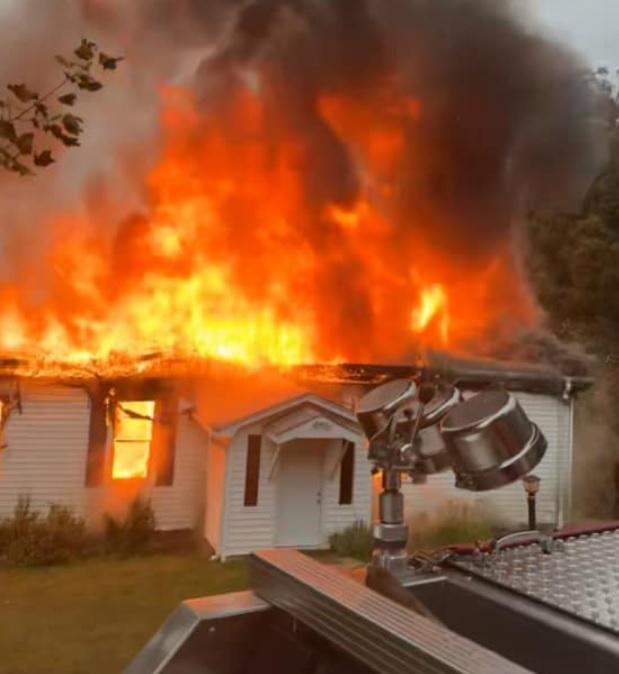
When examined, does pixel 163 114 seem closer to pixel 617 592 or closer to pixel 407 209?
pixel 407 209

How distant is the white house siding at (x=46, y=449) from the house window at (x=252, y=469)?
3.78ft

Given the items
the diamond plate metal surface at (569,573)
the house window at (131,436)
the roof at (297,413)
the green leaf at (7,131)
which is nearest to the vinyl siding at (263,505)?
the roof at (297,413)

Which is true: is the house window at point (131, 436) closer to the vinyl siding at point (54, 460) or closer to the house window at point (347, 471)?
the vinyl siding at point (54, 460)

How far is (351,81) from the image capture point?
439 centimetres

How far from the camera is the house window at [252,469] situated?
483 centimetres

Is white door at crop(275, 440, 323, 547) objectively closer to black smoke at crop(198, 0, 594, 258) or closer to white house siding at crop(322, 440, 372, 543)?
white house siding at crop(322, 440, 372, 543)

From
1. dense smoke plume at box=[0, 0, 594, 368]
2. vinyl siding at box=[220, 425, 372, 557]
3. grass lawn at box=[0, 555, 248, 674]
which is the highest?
dense smoke plume at box=[0, 0, 594, 368]

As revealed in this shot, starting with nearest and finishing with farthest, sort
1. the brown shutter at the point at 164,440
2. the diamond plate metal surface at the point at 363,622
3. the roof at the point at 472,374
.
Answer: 1. the diamond plate metal surface at the point at 363,622
2. the roof at the point at 472,374
3. the brown shutter at the point at 164,440

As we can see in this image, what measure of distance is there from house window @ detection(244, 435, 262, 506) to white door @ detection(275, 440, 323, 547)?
178 millimetres

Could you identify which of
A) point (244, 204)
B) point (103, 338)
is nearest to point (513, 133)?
point (244, 204)

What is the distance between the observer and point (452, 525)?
5.00m

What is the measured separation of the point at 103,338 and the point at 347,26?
2.58 meters

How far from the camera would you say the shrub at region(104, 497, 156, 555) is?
14.0ft

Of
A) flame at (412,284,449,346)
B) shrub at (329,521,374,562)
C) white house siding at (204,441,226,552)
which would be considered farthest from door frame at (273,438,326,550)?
flame at (412,284,449,346)
